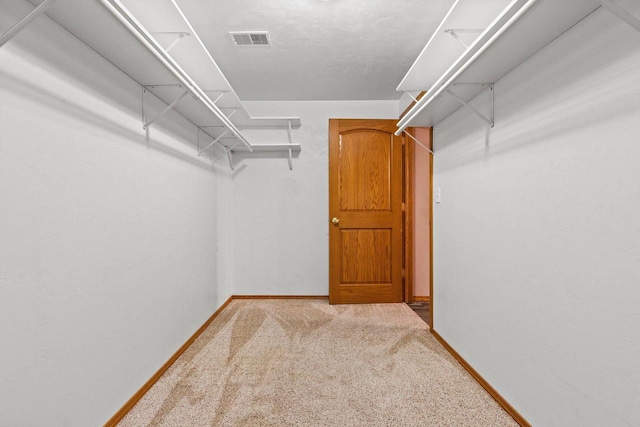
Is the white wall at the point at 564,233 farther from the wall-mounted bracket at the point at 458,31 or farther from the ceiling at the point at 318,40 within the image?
Answer: the ceiling at the point at 318,40

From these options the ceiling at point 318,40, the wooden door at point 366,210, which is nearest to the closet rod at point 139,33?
the ceiling at point 318,40

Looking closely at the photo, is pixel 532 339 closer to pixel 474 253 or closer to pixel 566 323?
pixel 566 323

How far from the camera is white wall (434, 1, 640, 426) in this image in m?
1.01

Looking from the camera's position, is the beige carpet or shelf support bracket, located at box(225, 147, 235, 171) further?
shelf support bracket, located at box(225, 147, 235, 171)

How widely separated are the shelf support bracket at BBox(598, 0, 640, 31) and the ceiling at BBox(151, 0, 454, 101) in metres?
1.35

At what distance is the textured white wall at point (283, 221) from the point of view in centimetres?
372

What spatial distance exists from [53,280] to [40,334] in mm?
192

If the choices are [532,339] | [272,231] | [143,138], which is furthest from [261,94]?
[532,339]

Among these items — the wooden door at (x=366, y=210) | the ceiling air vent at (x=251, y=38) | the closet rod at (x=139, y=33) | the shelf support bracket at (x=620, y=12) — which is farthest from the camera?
the wooden door at (x=366, y=210)

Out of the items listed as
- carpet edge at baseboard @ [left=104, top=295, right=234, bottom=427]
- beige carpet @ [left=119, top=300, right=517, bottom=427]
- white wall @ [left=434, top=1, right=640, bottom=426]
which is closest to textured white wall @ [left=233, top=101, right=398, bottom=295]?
beige carpet @ [left=119, top=300, right=517, bottom=427]

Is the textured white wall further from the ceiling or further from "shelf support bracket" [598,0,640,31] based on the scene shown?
"shelf support bracket" [598,0,640,31]

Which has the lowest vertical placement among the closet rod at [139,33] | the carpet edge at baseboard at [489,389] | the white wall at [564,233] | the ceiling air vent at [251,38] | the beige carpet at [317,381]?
the beige carpet at [317,381]

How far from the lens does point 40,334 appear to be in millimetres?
1112

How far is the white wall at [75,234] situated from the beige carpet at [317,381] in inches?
11.6
